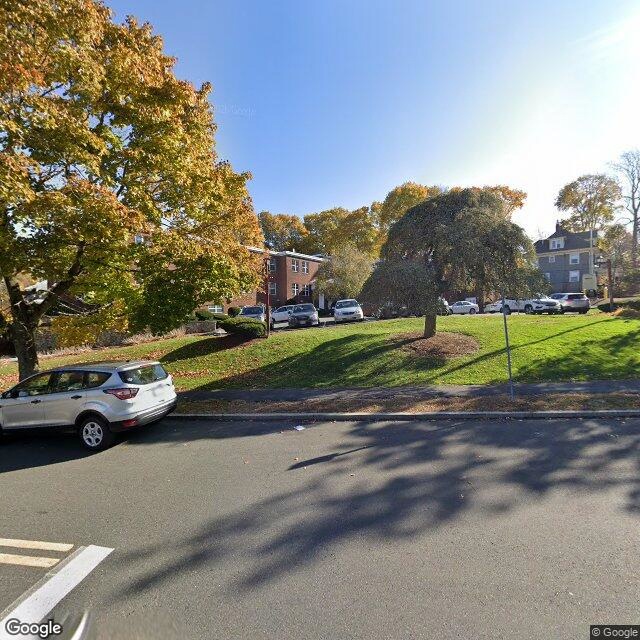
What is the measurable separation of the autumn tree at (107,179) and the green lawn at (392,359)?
3637mm

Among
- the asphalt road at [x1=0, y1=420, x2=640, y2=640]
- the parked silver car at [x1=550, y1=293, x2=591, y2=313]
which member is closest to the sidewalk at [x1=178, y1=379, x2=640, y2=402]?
the asphalt road at [x1=0, y1=420, x2=640, y2=640]

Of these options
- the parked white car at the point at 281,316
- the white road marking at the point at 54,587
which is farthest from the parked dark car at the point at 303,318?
the white road marking at the point at 54,587

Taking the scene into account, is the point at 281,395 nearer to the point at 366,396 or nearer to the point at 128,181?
the point at 366,396

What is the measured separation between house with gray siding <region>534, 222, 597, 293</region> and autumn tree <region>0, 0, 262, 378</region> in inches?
2024

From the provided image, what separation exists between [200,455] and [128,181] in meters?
6.12

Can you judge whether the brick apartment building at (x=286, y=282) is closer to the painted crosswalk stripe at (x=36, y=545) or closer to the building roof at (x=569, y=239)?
the building roof at (x=569, y=239)

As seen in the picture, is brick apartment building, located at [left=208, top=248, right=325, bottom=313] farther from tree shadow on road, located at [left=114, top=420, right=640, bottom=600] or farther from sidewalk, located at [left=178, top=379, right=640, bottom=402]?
tree shadow on road, located at [left=114, top=420, right=640, bottom=600]


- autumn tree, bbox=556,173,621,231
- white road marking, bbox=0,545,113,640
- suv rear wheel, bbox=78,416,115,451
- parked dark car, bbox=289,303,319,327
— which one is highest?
autumn tree, bbox=556,173,621,231

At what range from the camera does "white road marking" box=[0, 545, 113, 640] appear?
2830 mm

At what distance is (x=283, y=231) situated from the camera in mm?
66375

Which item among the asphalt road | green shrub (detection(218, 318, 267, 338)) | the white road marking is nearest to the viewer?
the asphalt road

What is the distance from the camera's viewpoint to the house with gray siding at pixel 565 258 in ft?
166

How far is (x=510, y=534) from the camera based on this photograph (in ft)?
Answer: 11.8

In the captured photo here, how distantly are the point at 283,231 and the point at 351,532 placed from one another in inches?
2576
